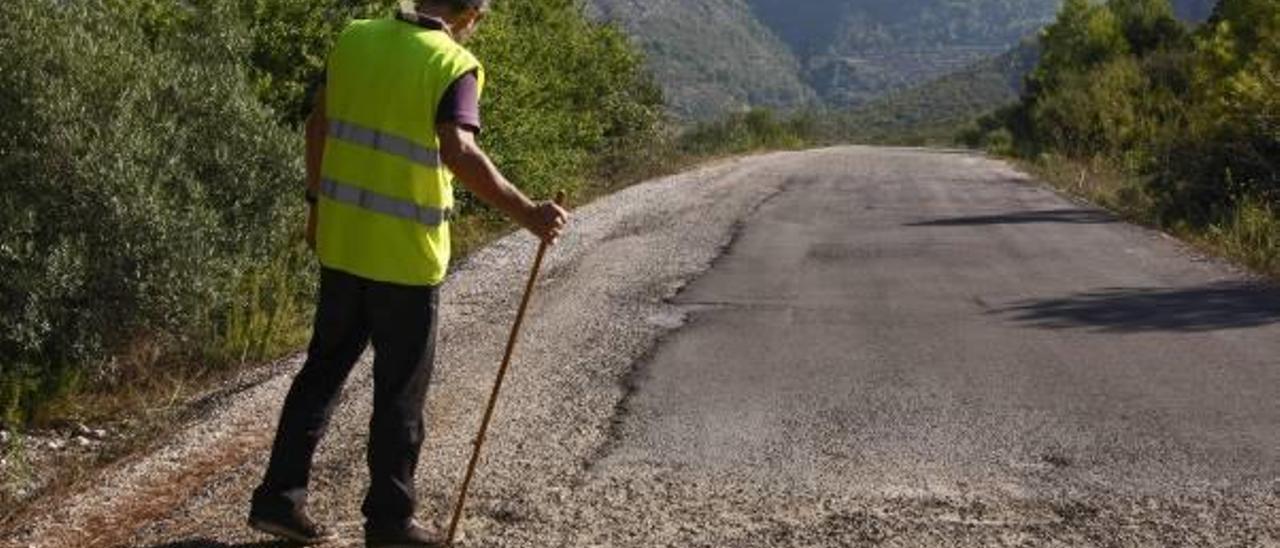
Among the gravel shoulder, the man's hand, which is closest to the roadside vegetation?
the gravel shoulder

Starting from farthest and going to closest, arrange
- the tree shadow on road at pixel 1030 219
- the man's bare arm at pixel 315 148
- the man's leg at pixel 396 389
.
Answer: the tree shadow on road at pixel 1030 219 → the man's bare arm at pixel 315 148 → the man's leg at pixel 396 389

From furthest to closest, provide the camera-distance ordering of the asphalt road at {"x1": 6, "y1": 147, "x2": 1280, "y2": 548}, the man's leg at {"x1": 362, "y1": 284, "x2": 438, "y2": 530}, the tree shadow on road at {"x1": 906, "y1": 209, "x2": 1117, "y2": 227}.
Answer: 1. the tree shadow on road at {"x1": 906, "y1": 209, "x2": 1117, "y2": 227}
2. the asphalt road at {"x1": 6, "y1": 147, "x2": 1280, "y2": 548}
3. the man's leg at {"x1": 362, "y1": 284, "x2": 438, "y2": 530}

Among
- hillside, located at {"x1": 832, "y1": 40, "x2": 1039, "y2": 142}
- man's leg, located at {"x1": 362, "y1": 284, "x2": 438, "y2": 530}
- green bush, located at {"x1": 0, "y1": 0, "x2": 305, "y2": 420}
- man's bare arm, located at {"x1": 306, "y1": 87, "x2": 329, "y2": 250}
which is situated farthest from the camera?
hillside, located at {"x1": 832, "y1": 40, "x2": 1039, "y2": 142}

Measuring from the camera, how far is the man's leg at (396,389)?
4.39m

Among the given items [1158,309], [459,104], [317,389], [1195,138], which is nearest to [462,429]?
[317,389]

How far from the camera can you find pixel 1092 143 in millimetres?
30125

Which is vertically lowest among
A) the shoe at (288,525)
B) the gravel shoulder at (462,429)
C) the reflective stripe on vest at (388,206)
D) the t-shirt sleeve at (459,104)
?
the gravel shoulder at (462,429)

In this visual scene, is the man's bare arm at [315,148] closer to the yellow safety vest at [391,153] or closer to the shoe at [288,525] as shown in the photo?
the yellow safety vest at [391,153]

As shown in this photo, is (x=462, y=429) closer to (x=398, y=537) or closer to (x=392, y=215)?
(x=398, y=537)

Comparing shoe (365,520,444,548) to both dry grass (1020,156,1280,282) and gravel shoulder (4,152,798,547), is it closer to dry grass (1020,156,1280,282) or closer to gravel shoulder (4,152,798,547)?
gravel shoulder (4,152,798,547)

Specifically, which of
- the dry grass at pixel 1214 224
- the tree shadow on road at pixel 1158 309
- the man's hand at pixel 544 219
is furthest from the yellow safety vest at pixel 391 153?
the dry grass at pixel 1214 224

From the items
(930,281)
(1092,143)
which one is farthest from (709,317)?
(1092,143)

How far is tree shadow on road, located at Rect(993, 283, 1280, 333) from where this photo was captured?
30.0 feet

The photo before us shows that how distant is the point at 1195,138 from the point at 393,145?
15505 mm
